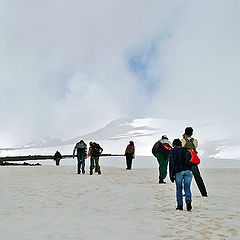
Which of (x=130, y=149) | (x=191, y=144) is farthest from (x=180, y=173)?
(x=130, y=149)

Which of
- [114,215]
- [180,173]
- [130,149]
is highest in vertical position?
[130,149]

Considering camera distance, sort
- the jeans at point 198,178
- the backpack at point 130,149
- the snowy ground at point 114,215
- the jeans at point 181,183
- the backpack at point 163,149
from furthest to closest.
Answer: the backpack at point 130,149 < the backpack at point 163,149 < the jeans at point 198,178 < the jeans at point 181,183 < the snowy ground at point 114,215

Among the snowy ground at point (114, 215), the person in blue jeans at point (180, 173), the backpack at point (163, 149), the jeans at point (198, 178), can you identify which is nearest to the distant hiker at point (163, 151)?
the backpack at point (163, 149)

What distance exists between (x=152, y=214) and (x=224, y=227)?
207cm

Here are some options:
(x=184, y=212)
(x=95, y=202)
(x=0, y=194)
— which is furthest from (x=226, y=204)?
(x=0, y=194)

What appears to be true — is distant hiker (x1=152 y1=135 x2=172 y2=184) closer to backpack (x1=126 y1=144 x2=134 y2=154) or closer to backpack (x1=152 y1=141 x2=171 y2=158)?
backpack (x1=152 y1=141 x2=171 y2=158)

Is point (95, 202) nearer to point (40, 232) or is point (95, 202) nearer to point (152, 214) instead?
point (152, 214)

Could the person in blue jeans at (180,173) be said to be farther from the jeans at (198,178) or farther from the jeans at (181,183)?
the jeans at (198,178)

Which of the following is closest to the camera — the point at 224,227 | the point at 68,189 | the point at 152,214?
the point at 224,227

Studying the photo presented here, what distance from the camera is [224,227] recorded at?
7680 mm

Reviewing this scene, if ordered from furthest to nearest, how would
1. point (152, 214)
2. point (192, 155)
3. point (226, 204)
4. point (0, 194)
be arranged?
point (0, 194) < point (226, 204) < point (192, 155) < point (152, 214)

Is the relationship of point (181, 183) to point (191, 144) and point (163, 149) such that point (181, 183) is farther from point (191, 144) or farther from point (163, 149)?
point (163, 149)

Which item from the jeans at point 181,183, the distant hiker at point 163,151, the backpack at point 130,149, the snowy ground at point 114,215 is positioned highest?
the backpack at point 130,149

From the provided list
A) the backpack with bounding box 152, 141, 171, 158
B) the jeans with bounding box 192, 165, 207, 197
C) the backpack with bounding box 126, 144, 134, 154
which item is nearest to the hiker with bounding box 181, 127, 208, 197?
the jeans with bounding box 192, 165, 207, 197
